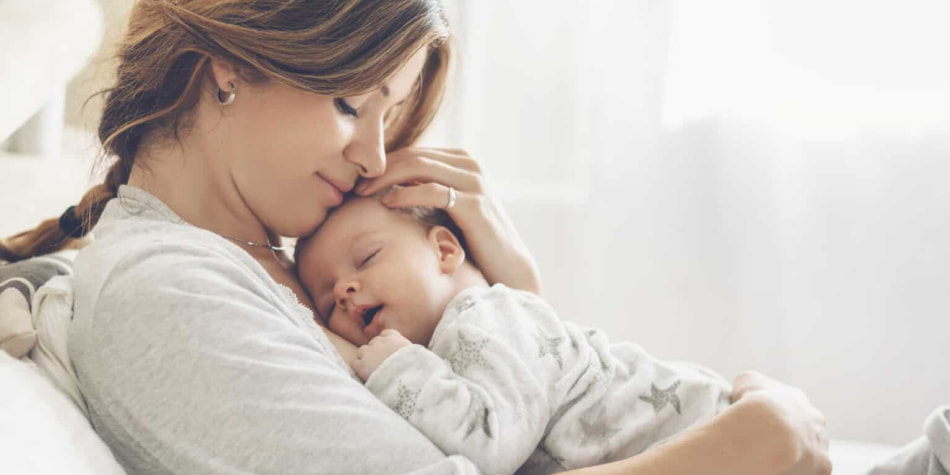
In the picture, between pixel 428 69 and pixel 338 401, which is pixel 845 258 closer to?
pixel 428 69

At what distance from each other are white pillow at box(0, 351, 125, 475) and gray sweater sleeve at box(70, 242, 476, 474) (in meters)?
0.05

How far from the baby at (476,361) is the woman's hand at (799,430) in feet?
0.30

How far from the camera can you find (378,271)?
4.03ft

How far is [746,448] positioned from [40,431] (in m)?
0.73

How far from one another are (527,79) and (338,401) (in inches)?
66.9

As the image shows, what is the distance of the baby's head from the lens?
48.2 inches

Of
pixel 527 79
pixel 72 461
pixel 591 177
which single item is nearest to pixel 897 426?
pixel 591 177

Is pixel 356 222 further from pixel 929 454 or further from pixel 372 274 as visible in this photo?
pixel 929 454

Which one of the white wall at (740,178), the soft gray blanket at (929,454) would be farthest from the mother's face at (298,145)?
the white wall at (740,178)

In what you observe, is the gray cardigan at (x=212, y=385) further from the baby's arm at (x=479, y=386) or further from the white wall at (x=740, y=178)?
the white wall at (x=740, y=178)

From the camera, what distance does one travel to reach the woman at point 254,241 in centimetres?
92

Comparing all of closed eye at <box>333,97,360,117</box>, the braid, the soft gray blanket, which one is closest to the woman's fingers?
closed eye at <box>333,97,360,117</box>

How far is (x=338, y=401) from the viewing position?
3.08 ft

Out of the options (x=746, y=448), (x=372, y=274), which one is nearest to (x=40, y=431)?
(x=372, y=274)
